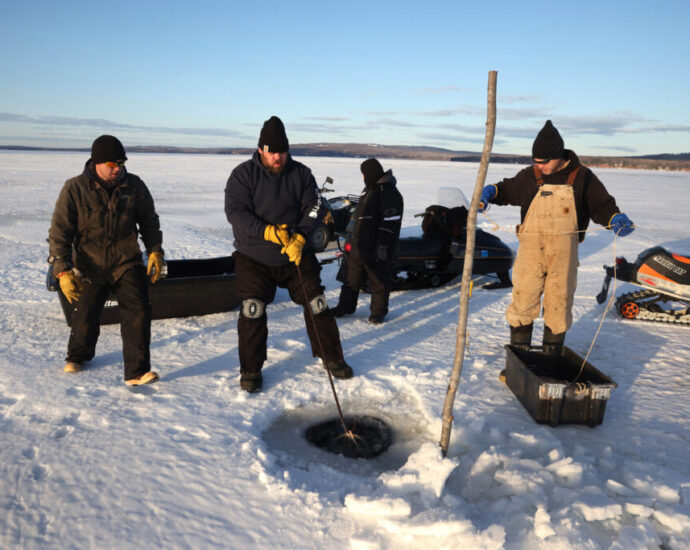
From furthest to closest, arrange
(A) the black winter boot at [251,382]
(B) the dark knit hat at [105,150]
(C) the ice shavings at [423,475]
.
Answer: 1. (A) the black winter boot at [251,382]
2. (B) the dark knit hat at [105,150]
3. (C) the ice shavings at [423,475]

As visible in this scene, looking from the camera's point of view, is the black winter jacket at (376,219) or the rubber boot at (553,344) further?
the black winter jacket at (376,219)

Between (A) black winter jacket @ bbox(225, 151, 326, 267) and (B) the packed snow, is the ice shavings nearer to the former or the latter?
(B) the packed snow

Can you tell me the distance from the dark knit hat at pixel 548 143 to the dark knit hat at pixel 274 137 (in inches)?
68.6

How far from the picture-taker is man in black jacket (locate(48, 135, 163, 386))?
11.1ft

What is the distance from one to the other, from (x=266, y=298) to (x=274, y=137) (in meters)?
1.13

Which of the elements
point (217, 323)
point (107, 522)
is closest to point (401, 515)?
point (107, 522)

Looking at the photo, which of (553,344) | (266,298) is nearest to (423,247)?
(553,344)

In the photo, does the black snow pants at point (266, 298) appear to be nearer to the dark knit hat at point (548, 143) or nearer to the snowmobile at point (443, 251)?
the dark knit hat at point (548, 143)

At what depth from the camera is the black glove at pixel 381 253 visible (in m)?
5.27

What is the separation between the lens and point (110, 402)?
329cm

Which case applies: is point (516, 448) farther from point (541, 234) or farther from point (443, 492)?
point (541, 234)

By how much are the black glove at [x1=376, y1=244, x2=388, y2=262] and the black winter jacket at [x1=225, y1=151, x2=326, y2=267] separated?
167 centimetres

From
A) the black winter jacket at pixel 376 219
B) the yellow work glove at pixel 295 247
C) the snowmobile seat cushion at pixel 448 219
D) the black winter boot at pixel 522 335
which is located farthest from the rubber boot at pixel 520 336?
the snowmobile seat cushion at pixel 448 219

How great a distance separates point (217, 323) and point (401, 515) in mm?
3238
